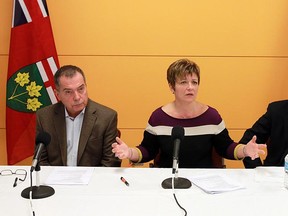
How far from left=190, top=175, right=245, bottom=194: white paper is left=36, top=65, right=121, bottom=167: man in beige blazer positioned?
30.4 inches

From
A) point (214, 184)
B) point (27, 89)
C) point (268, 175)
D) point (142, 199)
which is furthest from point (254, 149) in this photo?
point (27, 89)

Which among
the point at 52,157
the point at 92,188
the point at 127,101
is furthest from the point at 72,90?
the point at 127,101

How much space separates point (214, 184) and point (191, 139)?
57cm

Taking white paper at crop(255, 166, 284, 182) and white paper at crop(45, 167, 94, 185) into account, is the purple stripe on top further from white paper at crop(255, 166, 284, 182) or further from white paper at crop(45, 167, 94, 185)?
white paper at crop(45, 167, 94, 185)

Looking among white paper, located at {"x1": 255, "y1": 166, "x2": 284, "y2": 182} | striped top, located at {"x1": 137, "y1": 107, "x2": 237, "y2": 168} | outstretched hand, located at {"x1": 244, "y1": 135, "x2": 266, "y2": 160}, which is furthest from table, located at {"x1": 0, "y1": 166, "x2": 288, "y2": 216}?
striped top, located at {"x1": 137, "y1": 107, "x2": 237, "y2": 168}

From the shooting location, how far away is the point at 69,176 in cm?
203

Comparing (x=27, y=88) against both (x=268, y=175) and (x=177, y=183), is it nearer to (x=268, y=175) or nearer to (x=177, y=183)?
(x=177, y=183)

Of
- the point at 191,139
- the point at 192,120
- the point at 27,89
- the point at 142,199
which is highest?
the point at 27,89

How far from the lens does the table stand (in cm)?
163

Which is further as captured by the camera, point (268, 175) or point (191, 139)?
point (191, 139)

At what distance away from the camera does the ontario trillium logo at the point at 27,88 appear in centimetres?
312

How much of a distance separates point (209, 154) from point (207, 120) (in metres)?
0.26

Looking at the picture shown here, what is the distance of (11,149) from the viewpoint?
3.21m

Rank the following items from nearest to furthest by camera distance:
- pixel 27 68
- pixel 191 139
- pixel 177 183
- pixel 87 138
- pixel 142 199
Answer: pixel 142 199 < pixel 177 183 < pixel 191 139 < pixel 87 138 < pixel 27 68
